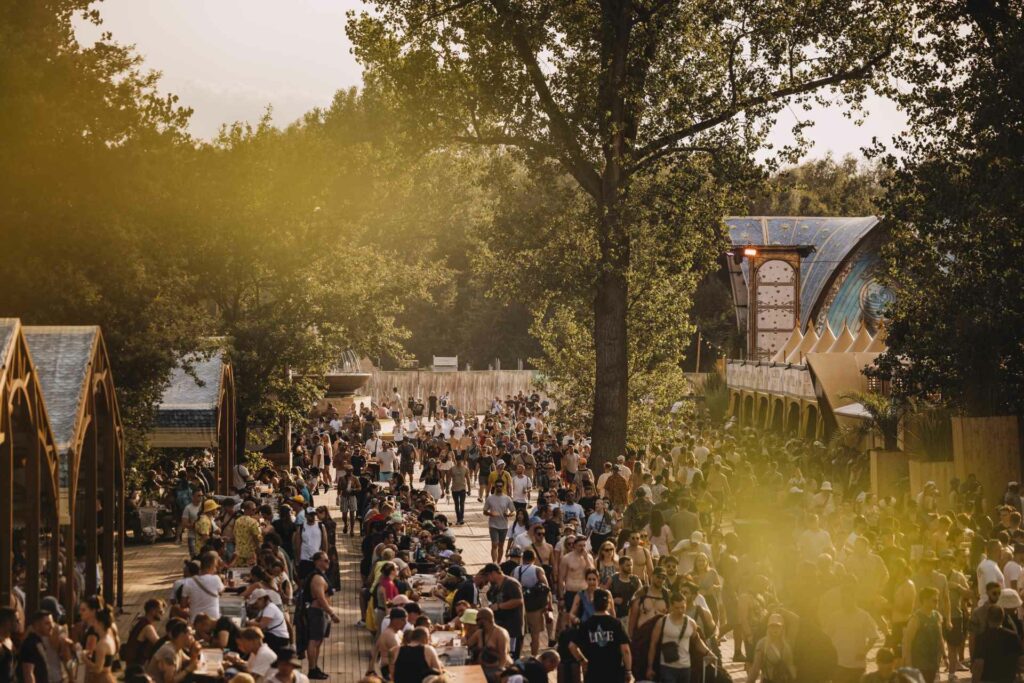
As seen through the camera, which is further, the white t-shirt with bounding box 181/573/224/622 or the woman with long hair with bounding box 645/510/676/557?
the woman with long hair with bounding box 645/510/676/557

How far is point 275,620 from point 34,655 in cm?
220

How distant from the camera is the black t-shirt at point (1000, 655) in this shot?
12.3m

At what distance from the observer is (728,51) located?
1015 inches

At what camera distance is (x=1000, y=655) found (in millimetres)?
12281

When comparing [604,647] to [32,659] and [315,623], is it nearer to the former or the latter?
[315,623]

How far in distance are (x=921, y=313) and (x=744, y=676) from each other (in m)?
13.5

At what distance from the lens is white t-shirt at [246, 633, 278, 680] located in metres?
10.7

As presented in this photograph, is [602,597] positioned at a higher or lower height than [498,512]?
higher

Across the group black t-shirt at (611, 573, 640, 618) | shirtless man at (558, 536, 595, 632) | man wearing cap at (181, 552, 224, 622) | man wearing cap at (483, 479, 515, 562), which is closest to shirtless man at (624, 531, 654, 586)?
shirtless man at (558, 536, 595, 632)

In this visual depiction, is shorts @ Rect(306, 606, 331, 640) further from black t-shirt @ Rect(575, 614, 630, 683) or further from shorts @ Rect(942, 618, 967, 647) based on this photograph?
shorts @ Rect(942, 618, 967, 647)

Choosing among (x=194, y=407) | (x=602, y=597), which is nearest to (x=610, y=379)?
(x=194, y=407)

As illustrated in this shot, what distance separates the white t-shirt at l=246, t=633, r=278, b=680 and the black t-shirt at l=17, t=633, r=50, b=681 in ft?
5.66

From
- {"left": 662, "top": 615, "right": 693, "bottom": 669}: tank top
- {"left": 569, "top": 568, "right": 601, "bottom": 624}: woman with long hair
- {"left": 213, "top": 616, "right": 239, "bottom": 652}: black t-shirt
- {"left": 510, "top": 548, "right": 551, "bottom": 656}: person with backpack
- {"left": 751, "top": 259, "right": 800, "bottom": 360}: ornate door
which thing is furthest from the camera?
{"left": 751, "top": 259, "right": 800, "bottom": 360}: ornate door

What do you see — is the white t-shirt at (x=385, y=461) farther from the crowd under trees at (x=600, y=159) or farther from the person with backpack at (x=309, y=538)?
the person with backpack at (x=309, y=538)
